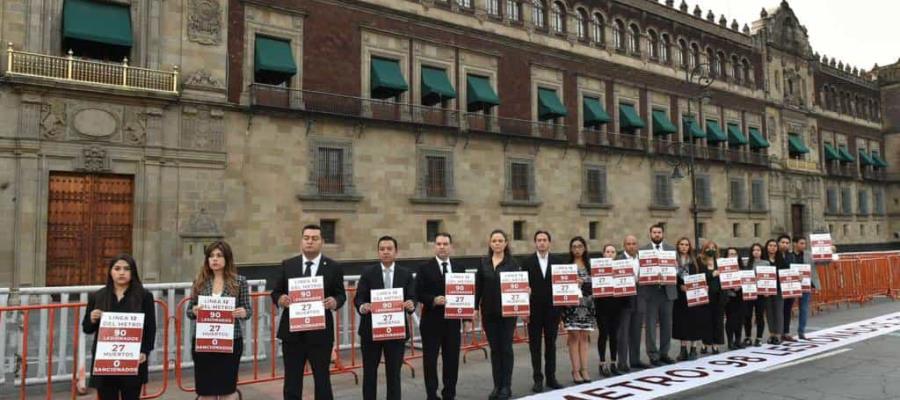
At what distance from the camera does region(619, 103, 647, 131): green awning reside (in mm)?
30562

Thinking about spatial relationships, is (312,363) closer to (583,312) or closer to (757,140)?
(583,312)

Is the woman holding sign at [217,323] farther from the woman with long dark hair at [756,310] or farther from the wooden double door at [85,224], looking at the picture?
the wooden double door at [85,224]

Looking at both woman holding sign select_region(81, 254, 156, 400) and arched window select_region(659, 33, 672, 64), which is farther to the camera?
arched window select_region(659, 33, 672, 64)

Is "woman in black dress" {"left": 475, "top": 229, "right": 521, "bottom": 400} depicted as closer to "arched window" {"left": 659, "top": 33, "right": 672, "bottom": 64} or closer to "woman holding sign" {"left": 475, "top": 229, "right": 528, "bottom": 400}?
"woman holding sign" {"left": 475, "top": 229, "right": 528, "bottom": 400}

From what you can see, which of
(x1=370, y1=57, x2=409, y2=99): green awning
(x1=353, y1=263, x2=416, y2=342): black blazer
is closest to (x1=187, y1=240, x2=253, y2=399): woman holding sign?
(x1=353, y1=263, x2=416, y2=342): black blazer

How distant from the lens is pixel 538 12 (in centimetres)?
2831

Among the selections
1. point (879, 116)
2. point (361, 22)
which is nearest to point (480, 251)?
point (361, 22)

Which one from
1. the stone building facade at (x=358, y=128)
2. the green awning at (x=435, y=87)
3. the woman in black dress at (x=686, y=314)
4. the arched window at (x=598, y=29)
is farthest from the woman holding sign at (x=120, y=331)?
the arched window at (x=598, y=29)

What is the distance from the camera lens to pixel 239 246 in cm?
1941

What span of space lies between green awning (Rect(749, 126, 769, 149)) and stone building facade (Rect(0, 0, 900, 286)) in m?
0.13

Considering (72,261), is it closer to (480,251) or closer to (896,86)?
(480,251)

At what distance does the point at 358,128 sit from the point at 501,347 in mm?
15948

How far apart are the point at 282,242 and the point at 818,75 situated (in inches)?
1704

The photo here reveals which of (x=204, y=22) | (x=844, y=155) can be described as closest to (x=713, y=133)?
(x=844, y=155)
